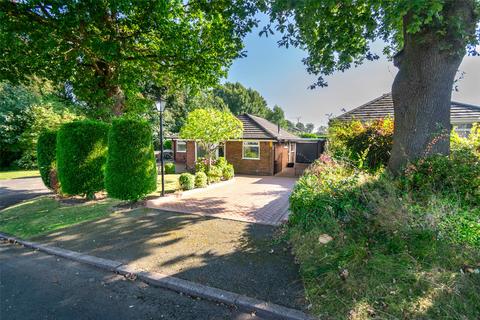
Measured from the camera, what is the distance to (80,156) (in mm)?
7508

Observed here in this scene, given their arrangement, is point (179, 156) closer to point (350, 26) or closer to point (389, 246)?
point (350, 26)

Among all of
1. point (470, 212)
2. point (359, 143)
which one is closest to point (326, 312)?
point (470, 212)

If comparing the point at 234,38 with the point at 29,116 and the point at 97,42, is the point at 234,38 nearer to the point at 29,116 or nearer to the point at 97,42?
the point at 97,42

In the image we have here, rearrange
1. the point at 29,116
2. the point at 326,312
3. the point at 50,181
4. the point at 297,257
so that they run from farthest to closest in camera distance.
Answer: the point at 29,116 < the point at 50,181 < the point at 297,257 < the point at 326,312

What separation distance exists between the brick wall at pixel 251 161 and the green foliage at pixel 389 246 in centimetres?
1039

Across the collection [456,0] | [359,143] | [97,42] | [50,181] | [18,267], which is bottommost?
[18,267]

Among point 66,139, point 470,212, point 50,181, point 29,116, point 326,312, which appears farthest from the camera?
point 29,116

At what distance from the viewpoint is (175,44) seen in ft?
25.2

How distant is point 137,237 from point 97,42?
18.0 ft

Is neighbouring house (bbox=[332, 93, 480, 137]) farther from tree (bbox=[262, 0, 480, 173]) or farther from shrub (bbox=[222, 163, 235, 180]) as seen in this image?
shrub (bbox=[222, 163, 235, 180])

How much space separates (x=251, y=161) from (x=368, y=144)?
952 cm

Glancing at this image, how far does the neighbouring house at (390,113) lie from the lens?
1008 cm

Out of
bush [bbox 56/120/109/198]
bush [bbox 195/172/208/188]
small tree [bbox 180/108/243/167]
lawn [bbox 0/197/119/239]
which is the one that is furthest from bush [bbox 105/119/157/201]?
small tree [bbox 180/108/243/167]

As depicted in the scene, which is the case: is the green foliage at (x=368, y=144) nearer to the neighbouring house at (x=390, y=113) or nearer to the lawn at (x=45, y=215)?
the neighbouring house at (x=390, y=113)
